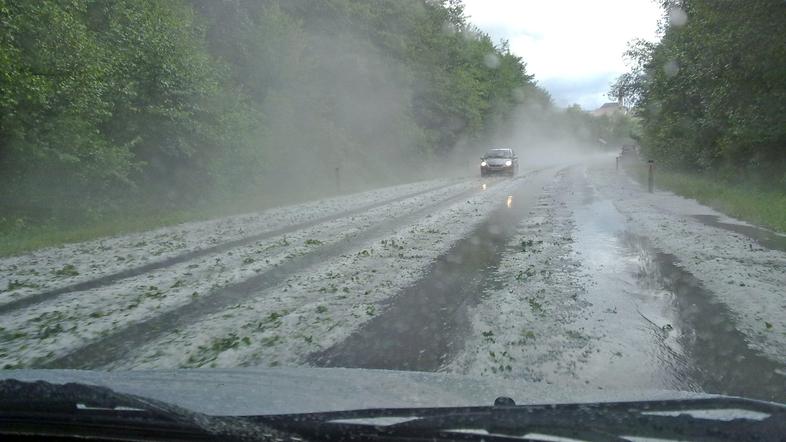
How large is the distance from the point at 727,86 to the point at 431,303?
53.4 ft

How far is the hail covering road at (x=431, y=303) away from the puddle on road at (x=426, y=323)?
0.08 ft

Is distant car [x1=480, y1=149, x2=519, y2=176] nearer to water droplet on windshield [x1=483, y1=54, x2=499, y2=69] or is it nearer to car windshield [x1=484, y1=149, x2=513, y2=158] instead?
car windshield [x1=484, y1=149, x2=513, y2=158]

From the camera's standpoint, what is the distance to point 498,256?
9.50 metres

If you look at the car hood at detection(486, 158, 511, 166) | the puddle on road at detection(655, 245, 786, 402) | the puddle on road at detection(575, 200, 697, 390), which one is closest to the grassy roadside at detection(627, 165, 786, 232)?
the puddle on road at detection(575, 200, 697, 390)

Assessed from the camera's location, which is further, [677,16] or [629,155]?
[629,155]

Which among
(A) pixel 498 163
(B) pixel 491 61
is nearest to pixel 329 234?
(A) pixel 498 163

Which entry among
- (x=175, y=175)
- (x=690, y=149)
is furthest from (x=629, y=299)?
(x=690, y=149)

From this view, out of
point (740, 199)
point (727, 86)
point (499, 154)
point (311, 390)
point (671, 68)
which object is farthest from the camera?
point (499, 154)

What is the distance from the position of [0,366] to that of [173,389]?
2.37 m

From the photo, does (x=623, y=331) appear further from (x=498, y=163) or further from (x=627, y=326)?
(x=498, y=163)

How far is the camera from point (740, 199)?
1722 cm

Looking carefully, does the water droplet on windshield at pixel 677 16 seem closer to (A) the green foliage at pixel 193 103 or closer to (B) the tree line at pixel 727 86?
(B) the tree line at pixel 727 86

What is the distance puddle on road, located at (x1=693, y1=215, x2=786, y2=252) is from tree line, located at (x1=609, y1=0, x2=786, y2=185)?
5.30 meters

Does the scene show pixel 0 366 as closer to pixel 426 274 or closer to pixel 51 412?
pixel 51 412
